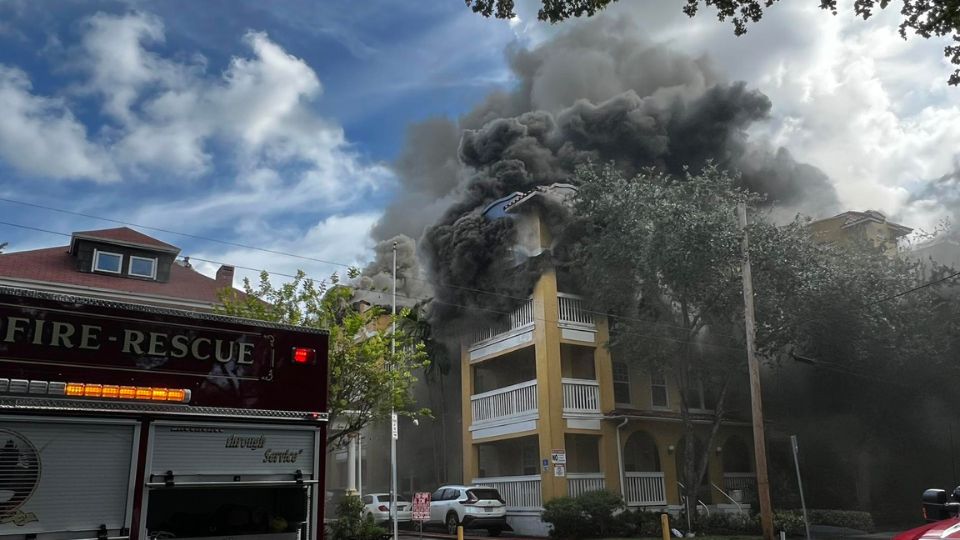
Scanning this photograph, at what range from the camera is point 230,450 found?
6.35m

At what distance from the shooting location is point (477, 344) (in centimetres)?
2677

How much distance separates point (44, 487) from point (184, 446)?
3.41 feet

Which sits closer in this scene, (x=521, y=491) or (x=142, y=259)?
(x=521, y=491)

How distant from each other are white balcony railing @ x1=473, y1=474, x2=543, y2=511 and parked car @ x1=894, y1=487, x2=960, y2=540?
61.8 ft

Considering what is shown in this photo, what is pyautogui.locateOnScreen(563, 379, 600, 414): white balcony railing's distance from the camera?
75.5 ft

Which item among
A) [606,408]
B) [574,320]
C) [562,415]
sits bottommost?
[562,415]

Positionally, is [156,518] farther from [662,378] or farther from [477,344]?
[662,378]

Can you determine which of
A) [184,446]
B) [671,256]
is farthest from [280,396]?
[671,256]

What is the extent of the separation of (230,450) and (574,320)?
18823 mm

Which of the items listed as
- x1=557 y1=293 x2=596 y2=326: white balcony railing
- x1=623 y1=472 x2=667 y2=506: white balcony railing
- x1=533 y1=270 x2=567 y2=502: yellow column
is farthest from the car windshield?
x1=557 y1=293 x2=596 y2=326: white balcony railing

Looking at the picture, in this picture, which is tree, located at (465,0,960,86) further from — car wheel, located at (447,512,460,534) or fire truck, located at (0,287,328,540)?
car wheel, located at (447,512,460,534)

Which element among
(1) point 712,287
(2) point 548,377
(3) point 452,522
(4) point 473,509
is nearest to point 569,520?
(4) point 473,509

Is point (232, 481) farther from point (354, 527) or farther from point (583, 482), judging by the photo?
point (583, 482)

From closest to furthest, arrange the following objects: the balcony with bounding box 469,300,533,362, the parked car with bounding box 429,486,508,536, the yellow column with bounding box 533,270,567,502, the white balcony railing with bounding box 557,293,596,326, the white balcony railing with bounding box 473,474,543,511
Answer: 1. the parked car with bounding box 429,486,508,536
2. the yellow column with bounding box 533,270,567,502
3. the white balcony railing with bounding box 473,474,543,511
4. the white balcony railing with bounding box 557,293,596,326
5. the balcony with bounding box 469,300,533,362
